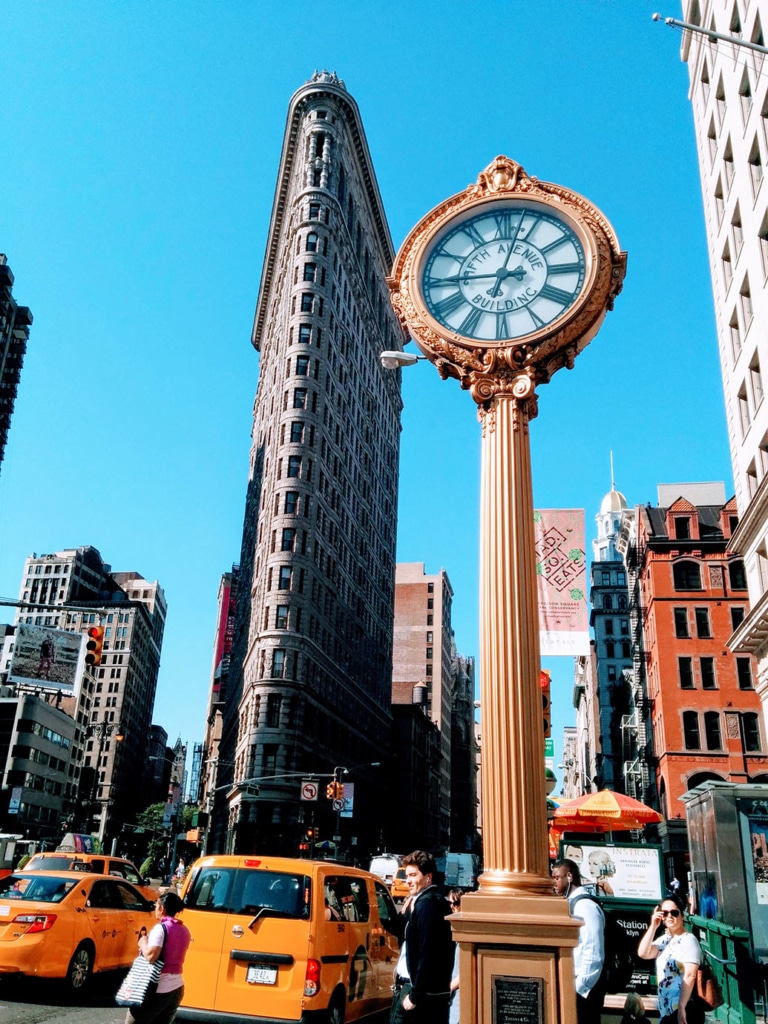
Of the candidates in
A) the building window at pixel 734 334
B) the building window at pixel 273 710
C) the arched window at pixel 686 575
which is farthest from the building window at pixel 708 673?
the building window at pixel 273 710

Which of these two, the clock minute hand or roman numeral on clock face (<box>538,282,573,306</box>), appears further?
the clock minute hand

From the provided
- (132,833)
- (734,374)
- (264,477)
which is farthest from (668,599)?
(132,833)

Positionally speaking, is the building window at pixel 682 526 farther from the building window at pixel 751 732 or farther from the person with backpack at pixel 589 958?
the person with backpack at pixel 589 958

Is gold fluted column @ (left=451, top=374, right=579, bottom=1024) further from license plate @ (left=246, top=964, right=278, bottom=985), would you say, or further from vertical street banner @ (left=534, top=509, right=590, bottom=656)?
license plate @ (left=246, top=964, right=278, bottom=985)

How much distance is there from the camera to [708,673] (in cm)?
5338

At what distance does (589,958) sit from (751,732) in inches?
1927

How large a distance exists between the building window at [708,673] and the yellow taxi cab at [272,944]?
46.3m

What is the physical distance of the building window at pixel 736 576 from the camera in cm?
5519

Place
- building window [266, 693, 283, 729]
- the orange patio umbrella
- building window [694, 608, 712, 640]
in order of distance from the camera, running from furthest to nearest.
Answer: building window [266, 693, 283, 729] < building window [694, 608, 712, 640] < the orange patio umbrella

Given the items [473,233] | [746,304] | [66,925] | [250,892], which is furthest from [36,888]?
[746,304]

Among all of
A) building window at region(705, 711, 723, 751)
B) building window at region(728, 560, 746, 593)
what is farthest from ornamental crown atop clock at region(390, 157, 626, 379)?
building window at region(728, 560, 746, 593)

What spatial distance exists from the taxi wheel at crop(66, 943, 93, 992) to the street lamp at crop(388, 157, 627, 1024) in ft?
28.6

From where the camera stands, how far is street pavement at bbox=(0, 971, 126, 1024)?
1126 centimetres

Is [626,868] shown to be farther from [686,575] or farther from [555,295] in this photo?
[686,575]
